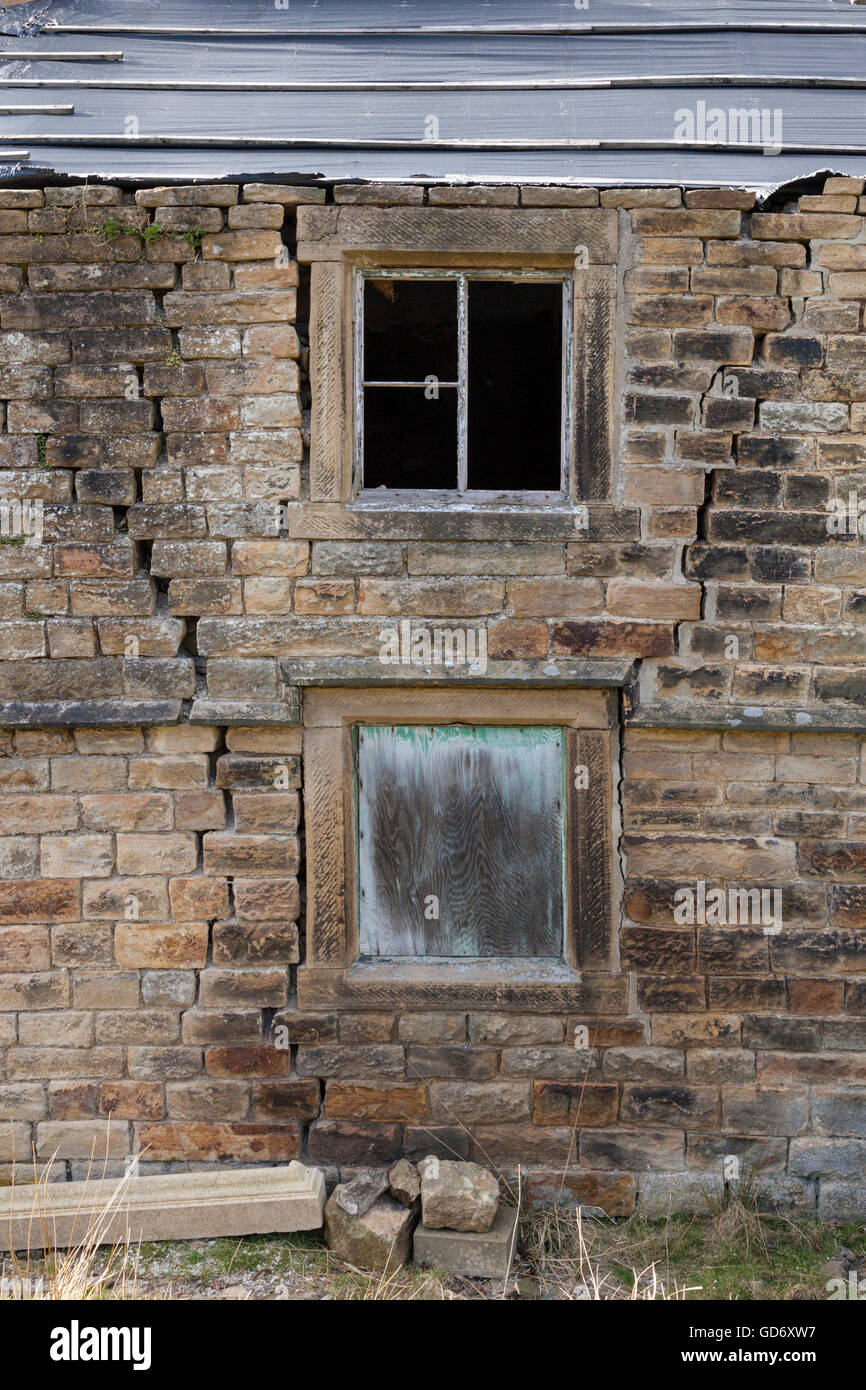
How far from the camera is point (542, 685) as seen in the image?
3.76 m

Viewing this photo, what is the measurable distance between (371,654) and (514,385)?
1.35 meters

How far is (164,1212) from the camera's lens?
363 centimetres

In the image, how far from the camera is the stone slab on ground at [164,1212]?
361 centimetres

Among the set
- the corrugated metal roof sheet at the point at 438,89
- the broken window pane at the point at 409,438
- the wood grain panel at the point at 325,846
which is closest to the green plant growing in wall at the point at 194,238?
the corrugated metal roof sheet at the point at 438,89

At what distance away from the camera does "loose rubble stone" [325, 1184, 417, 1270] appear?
3.47m

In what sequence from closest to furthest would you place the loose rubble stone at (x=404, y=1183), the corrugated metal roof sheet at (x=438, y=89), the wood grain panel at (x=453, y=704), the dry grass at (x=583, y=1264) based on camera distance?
the dry grass at (x=583, y=1264), the loose rubble stone at (x=404, y=1183), the corrugated metal roof sheet at (x=438, y=89), the wood grain panel at (x=453, y=704)

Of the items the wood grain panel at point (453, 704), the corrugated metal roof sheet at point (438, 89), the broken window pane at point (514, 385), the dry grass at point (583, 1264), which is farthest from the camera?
the broken window pane at point (514, 385)

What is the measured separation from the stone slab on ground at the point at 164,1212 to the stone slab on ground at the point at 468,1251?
445 millimetres

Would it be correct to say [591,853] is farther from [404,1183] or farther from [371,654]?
[404,1183]

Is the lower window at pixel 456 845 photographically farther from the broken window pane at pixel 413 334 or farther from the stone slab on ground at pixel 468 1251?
the broken window pane at pixel 413 334

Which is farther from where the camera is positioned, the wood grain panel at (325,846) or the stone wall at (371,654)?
the wood grain panel at (325,846)

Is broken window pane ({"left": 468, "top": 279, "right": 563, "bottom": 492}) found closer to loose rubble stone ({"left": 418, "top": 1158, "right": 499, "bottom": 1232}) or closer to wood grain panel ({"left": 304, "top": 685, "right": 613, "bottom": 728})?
wood grain panel ({"left": 304, "top": 685, "right": 613, "bottom": 728})

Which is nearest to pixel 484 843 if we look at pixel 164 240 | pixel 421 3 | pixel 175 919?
pixel 175 919

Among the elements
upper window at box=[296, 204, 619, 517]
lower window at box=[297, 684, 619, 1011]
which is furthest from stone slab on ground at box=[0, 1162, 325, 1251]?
upper window at box=[296, 204, 619, 517]
